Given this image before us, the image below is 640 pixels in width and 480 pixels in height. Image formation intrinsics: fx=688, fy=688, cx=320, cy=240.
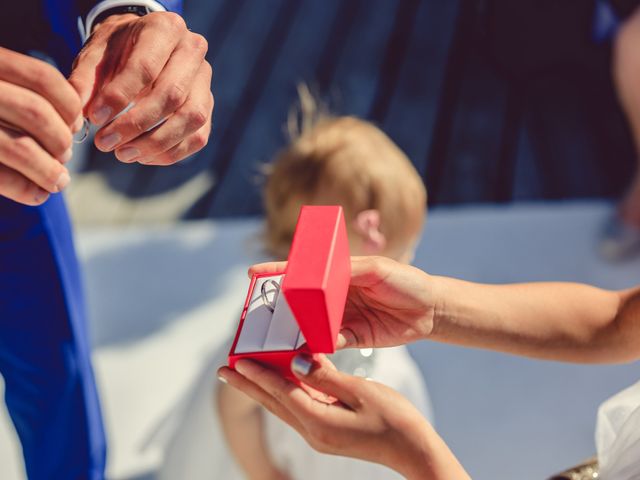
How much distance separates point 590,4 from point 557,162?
362 mm

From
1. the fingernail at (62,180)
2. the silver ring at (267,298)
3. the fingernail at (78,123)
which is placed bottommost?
the silver ring at (267,298)

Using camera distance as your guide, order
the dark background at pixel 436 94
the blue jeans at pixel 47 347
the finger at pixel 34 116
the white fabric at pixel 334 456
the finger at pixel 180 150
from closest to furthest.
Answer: the finger at pixel 34 116, the finger at pixel 180 150, the blue jeans at pixel 47 347, the white fabric at pixel 334 456, the dark background at pixel 436 94

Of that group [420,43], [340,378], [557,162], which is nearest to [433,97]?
[420,43]

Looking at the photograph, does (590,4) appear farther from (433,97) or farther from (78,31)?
(78,31)

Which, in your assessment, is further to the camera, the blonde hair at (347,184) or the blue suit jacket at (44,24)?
the blonde hair at (347,184)

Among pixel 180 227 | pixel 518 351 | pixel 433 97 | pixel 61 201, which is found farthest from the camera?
pixel 433 97

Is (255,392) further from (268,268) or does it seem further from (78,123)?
(78,123)

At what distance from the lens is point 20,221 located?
26.6 inches

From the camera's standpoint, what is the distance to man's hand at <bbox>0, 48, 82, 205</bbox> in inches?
15.6

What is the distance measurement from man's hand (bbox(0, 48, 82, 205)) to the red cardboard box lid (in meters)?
0.15

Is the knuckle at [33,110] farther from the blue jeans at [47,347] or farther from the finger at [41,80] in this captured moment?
the blue jeans at [47,347]

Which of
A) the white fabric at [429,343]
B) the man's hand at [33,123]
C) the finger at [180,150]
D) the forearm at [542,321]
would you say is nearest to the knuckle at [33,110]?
the man's hand at [33,123]

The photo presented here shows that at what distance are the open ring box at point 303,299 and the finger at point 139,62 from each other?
142 mm

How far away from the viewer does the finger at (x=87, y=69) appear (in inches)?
17.8
